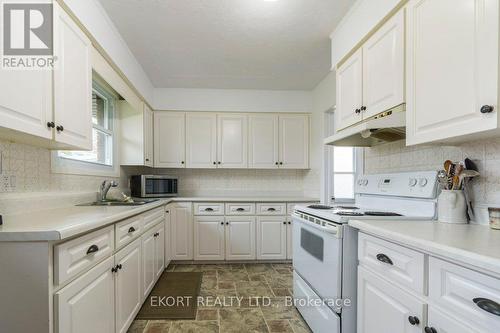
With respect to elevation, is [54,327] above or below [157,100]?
below

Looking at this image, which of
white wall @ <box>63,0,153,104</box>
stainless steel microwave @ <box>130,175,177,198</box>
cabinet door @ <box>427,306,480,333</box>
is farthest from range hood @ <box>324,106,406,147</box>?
stainless steel microwave @ <box>130,175,177,198</box>

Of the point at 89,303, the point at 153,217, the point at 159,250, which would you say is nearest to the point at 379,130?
the point at 89,303

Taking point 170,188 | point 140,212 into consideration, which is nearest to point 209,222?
point 170,188

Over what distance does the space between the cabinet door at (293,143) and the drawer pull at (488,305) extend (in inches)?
121

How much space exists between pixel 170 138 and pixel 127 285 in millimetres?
2298

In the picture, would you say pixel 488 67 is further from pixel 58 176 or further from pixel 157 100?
pixel 157 100

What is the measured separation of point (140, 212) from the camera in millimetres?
2111

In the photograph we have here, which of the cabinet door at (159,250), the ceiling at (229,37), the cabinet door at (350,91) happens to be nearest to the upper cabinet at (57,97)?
the ceiling at (229,37)

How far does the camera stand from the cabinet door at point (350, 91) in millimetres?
1889

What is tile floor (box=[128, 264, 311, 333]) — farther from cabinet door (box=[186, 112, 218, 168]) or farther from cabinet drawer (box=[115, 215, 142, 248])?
cabinet door (box=[186, 112, 218, 168])

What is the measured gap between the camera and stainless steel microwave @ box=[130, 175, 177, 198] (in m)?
3.11

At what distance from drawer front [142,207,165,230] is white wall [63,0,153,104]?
1342mm

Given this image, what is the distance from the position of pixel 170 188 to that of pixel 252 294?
1809 mm

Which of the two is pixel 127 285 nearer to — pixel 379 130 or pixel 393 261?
pixel 393 261
